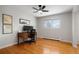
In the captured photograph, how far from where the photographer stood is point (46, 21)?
1447 millimetres

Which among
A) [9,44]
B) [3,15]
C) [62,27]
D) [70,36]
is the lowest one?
[9,44]

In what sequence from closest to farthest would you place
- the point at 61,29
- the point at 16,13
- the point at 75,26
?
the point at 75,26 → the point at 61,29 → the point at 16,13

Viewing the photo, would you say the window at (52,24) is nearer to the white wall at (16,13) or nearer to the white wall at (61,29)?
the white wall at (61,29)

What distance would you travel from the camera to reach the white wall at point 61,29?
121cm

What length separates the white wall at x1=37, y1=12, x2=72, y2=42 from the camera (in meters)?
1.21

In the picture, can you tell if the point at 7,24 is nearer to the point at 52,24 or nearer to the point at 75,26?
the point at 52,24

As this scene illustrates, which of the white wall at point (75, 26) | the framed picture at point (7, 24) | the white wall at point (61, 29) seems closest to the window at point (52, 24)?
the white wall at point (61, 29)

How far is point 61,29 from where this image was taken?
1315 millimetres

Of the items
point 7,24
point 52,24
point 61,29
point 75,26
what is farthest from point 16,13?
point 75,26
